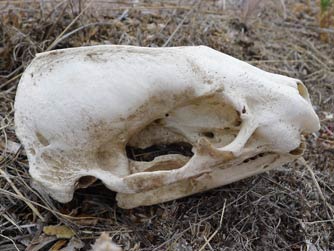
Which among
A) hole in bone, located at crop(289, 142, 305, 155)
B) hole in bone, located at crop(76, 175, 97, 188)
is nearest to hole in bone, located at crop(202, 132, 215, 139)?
hole in bone, located at crop(289, 142, 305, 155)

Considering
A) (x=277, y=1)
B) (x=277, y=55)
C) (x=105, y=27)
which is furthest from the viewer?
(x=277, y=1)

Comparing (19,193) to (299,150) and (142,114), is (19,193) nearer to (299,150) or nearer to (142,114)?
(142,114)

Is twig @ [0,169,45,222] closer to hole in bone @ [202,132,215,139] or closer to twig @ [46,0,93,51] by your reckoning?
hole in bone @ [202,132,215,139]

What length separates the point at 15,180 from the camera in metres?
1.65

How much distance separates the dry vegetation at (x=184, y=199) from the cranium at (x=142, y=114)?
0.33 ft

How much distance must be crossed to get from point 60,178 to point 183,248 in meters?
0.42

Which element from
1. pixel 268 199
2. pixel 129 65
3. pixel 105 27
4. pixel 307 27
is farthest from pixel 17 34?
pixel 307 27

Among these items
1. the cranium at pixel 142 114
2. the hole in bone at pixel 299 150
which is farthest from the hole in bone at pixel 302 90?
the hole in bone at pixel 299 150

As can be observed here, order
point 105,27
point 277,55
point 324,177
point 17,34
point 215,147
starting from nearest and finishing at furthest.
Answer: point 215,147 < point 324,177 < point 17,34 < point 105,27 < point 277,55

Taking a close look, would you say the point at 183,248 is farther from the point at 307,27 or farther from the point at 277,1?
the point at 277,1

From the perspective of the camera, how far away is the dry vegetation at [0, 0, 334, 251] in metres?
1.55

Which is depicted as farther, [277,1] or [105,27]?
[277,1]

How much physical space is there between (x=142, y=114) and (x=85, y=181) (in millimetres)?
264

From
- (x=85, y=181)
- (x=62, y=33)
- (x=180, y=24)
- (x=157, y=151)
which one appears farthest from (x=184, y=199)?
(x=180, y=24)
